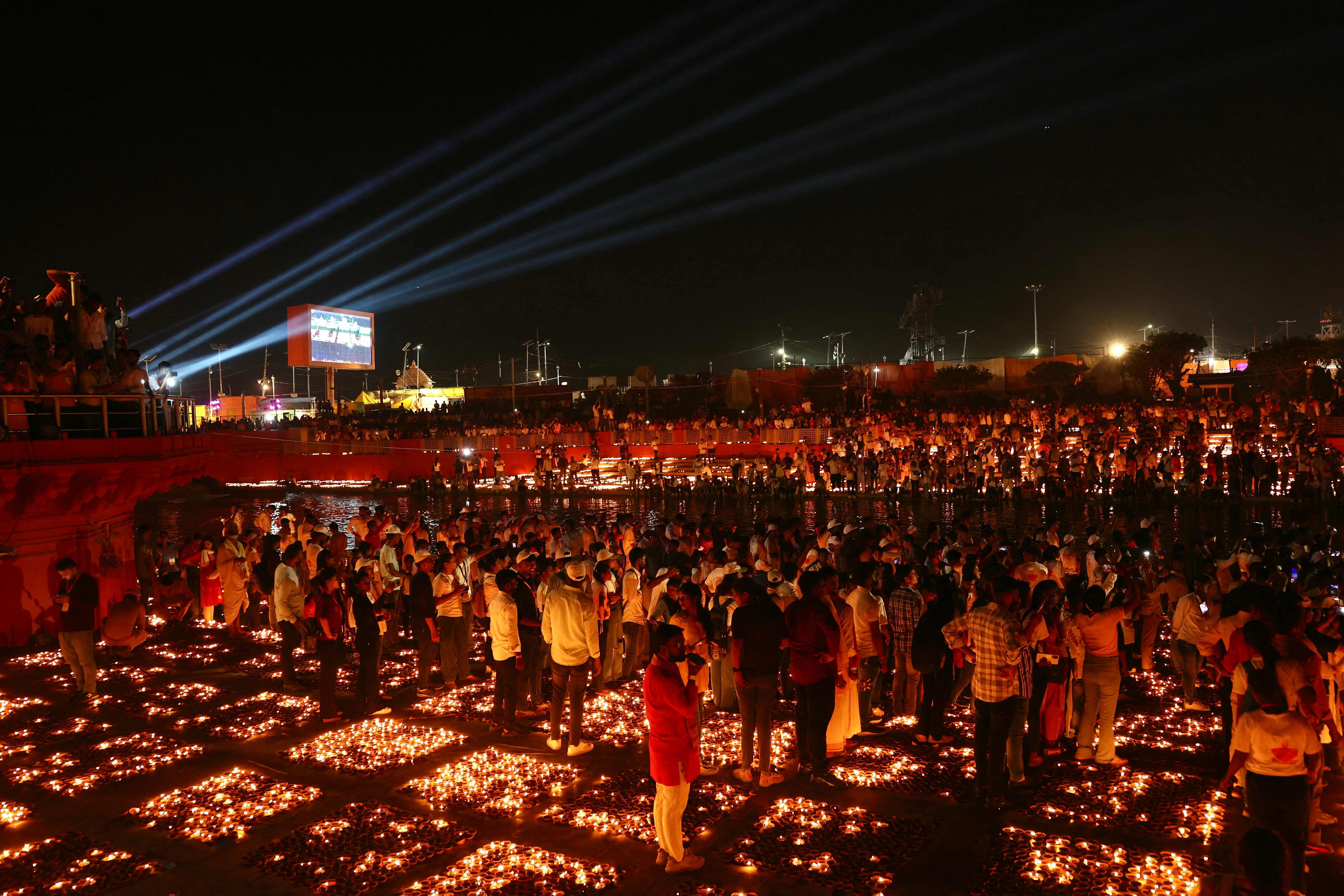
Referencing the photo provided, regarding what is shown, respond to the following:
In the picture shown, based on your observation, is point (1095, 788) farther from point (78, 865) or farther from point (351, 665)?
point (351, 665)

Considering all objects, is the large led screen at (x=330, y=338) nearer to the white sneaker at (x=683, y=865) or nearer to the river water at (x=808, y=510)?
the river water at (x=808, y=510)

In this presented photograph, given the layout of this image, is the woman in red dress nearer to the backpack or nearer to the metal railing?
the metal railing

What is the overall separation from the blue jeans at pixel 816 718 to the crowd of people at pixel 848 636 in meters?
0.02

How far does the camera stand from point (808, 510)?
24.1m

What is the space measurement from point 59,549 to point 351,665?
5.01 metres

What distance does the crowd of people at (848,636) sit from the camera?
483 cm

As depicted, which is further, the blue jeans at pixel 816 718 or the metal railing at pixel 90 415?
the metal railing at pixel 90 415

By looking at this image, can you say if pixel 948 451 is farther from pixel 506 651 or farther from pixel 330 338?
pixel 330 338

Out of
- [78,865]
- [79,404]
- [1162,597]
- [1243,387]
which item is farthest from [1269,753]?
[1243,387]

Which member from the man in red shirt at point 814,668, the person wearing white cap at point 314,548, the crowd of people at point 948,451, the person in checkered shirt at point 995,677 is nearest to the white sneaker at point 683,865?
the man in red shirt at point 814,668

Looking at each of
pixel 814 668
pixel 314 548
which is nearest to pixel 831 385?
pixel 314 548

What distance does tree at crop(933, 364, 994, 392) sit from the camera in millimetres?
48562

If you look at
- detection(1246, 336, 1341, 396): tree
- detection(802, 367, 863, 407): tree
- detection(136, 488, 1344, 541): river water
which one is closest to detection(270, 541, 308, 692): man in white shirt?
detection(136, 488, 1344, 541): river water

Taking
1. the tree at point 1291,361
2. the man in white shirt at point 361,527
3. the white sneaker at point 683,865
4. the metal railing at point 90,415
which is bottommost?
the white sneaker at point 683,865
